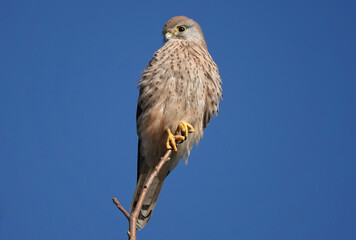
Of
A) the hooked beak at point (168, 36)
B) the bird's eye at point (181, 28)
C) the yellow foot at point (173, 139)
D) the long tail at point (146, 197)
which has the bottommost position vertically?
the long tail at point (146, 197)

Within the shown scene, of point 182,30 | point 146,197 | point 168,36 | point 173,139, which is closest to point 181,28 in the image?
point 182,30

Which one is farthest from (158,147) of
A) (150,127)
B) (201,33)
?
(201,33)

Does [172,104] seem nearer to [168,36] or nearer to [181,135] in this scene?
[181,135]

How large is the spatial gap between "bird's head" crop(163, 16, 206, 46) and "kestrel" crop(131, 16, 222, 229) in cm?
14

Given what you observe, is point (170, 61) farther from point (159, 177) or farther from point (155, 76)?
point (159, 177)

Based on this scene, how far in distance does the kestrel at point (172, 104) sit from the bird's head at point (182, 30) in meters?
0.14

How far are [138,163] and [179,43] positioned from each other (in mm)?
1081

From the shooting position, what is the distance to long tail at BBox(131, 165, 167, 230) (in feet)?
9.95

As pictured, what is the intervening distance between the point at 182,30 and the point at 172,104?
37.2 inches

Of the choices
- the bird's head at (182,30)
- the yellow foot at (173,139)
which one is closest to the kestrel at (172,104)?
the yellow foot at (173,139)

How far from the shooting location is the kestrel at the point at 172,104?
297cm

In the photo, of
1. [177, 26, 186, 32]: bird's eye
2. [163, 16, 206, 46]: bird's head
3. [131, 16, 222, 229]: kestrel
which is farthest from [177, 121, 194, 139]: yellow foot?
[177, 26, 186, 32]: bird's eye

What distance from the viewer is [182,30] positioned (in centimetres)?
359

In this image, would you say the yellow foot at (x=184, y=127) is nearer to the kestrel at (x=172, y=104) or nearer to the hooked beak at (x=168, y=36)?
the kestrel at (x=172, y=104)
